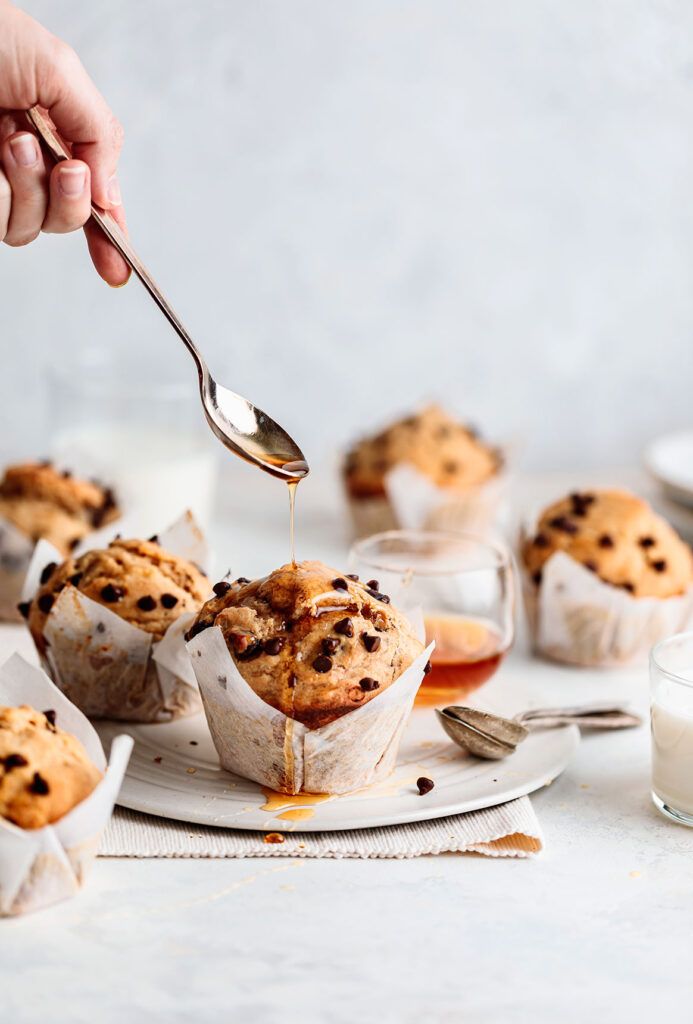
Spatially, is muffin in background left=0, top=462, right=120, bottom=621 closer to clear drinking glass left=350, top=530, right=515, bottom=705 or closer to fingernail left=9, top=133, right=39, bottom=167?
clear drinking glass left=350, top=530, right=515, bottom=705

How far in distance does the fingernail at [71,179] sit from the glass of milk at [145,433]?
39.9 inches

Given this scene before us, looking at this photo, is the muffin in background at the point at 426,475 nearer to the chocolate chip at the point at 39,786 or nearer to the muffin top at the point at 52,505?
the muffin top at the point at 52,505

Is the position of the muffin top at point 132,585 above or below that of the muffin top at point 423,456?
above

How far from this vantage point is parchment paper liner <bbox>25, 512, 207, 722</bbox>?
75.2 inches

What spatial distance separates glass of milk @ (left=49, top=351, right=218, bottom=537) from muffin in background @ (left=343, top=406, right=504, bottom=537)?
38cm

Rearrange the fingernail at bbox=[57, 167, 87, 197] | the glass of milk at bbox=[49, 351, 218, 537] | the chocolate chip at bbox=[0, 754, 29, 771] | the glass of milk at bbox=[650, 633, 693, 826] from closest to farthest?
the chocolate chip at bbox=[0, 754, 29, 771] → the glass of milk at bbox=[650, 633, 693, 826] → the fingernail at bbox=[57, 167, 87, 197] → the glass of milk at bbox=[49, 351, 218, 537]

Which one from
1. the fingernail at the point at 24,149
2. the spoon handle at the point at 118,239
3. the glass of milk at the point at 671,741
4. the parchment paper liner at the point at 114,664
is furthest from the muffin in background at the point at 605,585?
the fingernail at the point at 24,149

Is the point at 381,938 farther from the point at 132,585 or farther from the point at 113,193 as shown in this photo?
the point at 113,193

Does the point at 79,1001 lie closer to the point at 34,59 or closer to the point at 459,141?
the point at 34,59

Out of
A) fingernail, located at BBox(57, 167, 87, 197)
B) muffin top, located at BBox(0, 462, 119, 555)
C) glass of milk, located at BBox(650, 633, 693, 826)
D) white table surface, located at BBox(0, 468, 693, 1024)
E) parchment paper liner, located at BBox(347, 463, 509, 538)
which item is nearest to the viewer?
white table surface, located at BBox(0, 468, 693, 1024)

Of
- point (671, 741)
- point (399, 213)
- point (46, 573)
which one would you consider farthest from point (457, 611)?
point (399, 213)

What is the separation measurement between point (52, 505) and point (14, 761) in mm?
1109

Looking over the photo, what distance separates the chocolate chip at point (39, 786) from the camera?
4.59ft

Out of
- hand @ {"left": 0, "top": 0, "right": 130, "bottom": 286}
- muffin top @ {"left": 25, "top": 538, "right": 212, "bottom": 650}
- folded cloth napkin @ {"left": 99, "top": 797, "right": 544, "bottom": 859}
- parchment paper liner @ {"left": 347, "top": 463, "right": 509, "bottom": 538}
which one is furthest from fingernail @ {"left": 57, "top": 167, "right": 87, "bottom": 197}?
parchment paper liner @ {"left": 347, "top": 463, "right": 509, "bottom": 538}
